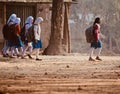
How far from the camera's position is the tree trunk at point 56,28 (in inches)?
954

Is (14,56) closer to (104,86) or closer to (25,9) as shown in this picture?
(25,9)

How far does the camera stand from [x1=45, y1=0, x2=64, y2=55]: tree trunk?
2423cm

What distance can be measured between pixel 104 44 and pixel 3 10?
1778 cm

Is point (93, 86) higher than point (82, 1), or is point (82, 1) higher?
point (82, 1)

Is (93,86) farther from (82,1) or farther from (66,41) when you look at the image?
(82,1)

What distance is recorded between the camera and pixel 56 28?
963 inches

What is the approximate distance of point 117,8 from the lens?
42219 mm

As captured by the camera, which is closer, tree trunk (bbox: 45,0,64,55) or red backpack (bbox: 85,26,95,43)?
red backpack (bbox: 85,26,95,43)

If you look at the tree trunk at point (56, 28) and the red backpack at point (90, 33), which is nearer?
the red backpack at point (90, 33)

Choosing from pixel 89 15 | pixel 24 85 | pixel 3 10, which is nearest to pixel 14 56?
pixel 3 10

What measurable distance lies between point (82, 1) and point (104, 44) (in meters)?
5.44

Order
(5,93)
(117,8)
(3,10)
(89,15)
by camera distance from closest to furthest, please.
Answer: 1. (5,93)
2. (3,10)
3. (117,8)
4. (89,15)

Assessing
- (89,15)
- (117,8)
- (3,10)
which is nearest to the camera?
(3,10)

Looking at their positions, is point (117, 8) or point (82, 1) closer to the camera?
point (117, 8)
